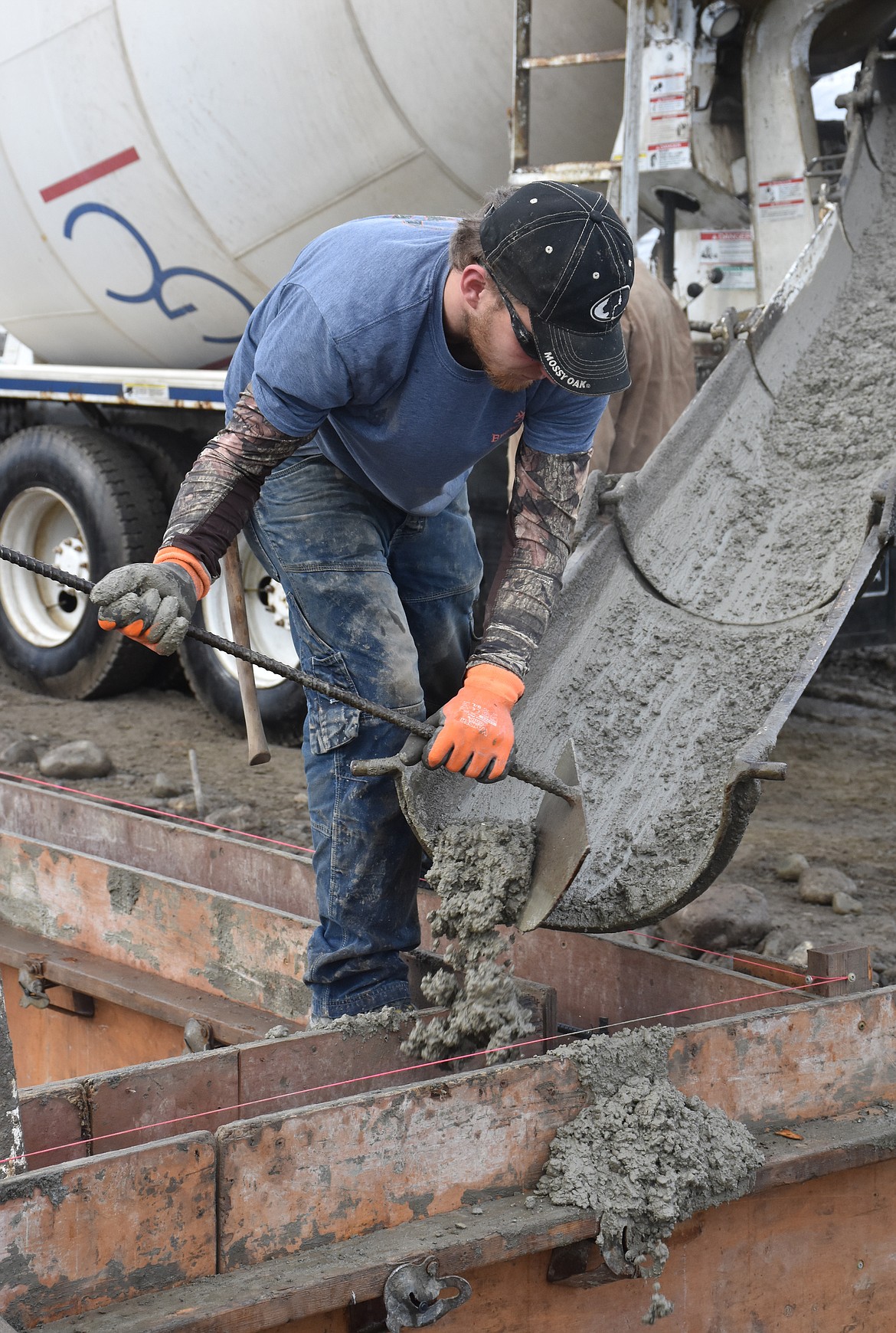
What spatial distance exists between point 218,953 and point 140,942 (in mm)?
266

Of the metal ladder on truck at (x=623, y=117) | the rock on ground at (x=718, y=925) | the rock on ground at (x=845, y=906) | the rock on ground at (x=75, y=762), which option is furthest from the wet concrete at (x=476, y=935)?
the rock on ground at (x=75, y=762)

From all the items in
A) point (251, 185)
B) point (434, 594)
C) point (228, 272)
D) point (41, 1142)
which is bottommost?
point (41, 1142)

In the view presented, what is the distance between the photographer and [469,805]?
2727 mm

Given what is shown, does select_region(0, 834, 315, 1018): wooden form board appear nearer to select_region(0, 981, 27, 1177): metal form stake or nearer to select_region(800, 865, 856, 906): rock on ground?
select_region(0, 981, 27, 1177): metal form stake

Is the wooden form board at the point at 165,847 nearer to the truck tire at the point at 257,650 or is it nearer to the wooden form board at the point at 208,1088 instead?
the wooden form board at the point at 208,1088

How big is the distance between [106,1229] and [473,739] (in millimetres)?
995

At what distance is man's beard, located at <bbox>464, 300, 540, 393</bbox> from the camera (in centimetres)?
216

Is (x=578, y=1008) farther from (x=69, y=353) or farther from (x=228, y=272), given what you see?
(x=69, y=353)

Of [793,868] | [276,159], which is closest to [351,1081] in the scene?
[793,868]

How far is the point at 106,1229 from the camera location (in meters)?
1.59

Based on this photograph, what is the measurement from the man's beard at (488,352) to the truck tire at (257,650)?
333cm

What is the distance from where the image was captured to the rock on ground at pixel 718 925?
3518mm

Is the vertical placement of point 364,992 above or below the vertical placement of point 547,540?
below

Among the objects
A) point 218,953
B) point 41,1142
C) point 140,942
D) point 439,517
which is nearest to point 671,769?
point 439,517
